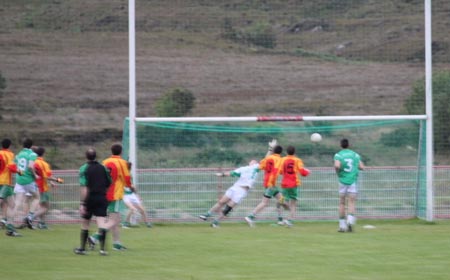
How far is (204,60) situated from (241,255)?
25.4 meters

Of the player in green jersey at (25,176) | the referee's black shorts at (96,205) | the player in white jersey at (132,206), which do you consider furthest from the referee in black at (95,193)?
the player in white jersey at (132,206)

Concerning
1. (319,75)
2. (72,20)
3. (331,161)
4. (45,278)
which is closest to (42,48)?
(72,20)

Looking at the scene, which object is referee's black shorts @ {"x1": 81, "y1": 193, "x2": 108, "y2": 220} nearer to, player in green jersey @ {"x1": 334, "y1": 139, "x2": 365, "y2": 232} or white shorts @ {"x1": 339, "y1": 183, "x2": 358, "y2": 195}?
player in green jersey @ {"x1": 334, "y1": 139, "x2": 365, "y2": 232}

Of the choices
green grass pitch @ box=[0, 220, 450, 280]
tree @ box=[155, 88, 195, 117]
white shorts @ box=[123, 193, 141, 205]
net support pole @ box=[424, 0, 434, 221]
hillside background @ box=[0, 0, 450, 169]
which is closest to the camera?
green grass pitch @ box=[0, 220, 450, 280]

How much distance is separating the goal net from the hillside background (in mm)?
3229

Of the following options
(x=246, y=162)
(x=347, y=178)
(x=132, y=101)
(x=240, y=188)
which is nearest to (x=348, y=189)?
(x=347, y=178)

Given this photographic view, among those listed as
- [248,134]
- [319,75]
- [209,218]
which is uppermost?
[319,75]

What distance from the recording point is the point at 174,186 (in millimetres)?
23297

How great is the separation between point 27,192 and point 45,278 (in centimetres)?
838

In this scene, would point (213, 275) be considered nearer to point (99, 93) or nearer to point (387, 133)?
point (387, 133)

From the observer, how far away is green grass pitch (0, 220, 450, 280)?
12.5 metres

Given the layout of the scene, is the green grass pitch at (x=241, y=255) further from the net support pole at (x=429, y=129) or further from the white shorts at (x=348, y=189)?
the net support pole at (x=429, y=129)

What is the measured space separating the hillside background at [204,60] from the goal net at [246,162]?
323cm

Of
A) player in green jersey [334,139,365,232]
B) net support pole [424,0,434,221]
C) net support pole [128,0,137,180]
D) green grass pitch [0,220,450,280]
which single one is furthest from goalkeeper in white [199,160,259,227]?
net support pole [424,0,434,221]
